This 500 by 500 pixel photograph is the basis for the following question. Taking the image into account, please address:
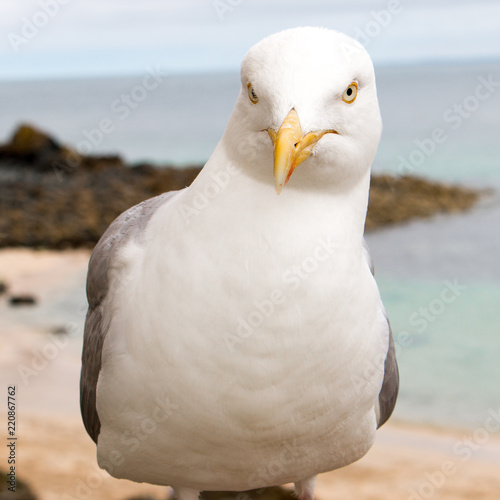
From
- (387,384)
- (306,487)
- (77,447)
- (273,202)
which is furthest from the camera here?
(77,447)

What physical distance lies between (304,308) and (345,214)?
34 centimetres

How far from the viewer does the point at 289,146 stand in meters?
1.91

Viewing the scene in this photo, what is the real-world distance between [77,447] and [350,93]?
3.87 m

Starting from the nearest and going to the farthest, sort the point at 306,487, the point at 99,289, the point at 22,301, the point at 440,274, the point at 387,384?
the point at 99,289 → the point at 387,384 → the point at 306,487 → the point at 22,301 → the point at 440,274

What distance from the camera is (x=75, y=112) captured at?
4147 centimetres

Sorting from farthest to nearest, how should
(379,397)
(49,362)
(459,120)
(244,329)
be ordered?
(459,120)
(49,362)
(379,397)
(244,329)

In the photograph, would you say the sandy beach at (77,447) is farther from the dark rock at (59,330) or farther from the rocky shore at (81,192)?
the rocky shore at (81,192)

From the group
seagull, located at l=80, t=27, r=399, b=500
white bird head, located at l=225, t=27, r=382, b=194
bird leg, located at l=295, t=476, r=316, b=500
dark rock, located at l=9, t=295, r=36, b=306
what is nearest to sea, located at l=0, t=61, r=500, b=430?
dark rock, located at l=9, t=295, r=36, b=306

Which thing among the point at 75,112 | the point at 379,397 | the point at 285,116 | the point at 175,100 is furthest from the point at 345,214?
the point at 175,100

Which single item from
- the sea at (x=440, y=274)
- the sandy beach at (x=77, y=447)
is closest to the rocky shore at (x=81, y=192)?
the sea at (x=440, y=274)

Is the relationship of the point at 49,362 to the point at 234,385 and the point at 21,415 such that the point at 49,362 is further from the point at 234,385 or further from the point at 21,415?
the point at 234,385

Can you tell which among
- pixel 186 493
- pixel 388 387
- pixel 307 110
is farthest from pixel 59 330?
pixel 307 110

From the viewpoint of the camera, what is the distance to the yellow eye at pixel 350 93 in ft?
6.89

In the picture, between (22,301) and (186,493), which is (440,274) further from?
(186,493)
